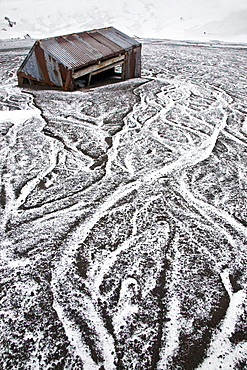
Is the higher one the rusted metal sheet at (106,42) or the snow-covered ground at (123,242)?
the rusted metal sheet at (106,42)

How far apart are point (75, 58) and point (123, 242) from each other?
14.6 feet

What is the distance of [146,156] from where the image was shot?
303 cm

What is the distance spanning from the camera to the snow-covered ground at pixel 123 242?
1.38 m

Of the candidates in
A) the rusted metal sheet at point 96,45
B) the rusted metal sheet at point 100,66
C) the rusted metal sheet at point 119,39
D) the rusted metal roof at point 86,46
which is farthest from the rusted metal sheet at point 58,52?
the rusted metal sheet at point 119,39

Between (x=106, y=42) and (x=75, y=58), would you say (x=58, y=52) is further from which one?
(x=106, y=42)

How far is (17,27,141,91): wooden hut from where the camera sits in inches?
191

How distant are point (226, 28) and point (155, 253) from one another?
1823 cm

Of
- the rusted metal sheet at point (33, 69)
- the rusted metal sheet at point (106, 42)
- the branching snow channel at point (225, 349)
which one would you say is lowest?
the branching snow channel at point (225, 349)

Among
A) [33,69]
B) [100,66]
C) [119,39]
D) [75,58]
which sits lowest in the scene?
[33,69]

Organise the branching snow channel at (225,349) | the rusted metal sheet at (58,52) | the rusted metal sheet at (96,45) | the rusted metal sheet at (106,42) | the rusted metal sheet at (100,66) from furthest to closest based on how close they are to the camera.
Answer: the rusted metal sheet at (106,42)
the rusted metal sheet at (96,45)
the rusted metal sheet at (100,66)
the rusted metal sheet at (58,52)
the branching snow channel at (225,349)

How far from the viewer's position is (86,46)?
538 centimetres

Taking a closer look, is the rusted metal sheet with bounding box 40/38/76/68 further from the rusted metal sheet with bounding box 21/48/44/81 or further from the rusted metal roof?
the rusted metal sheet with bounding box 21/48/44/81

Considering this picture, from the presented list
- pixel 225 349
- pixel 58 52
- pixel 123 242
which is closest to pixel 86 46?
pixel 58 52

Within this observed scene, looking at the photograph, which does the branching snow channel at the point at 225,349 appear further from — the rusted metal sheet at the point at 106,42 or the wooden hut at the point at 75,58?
the rusted metal sheet at the point at 106,42
